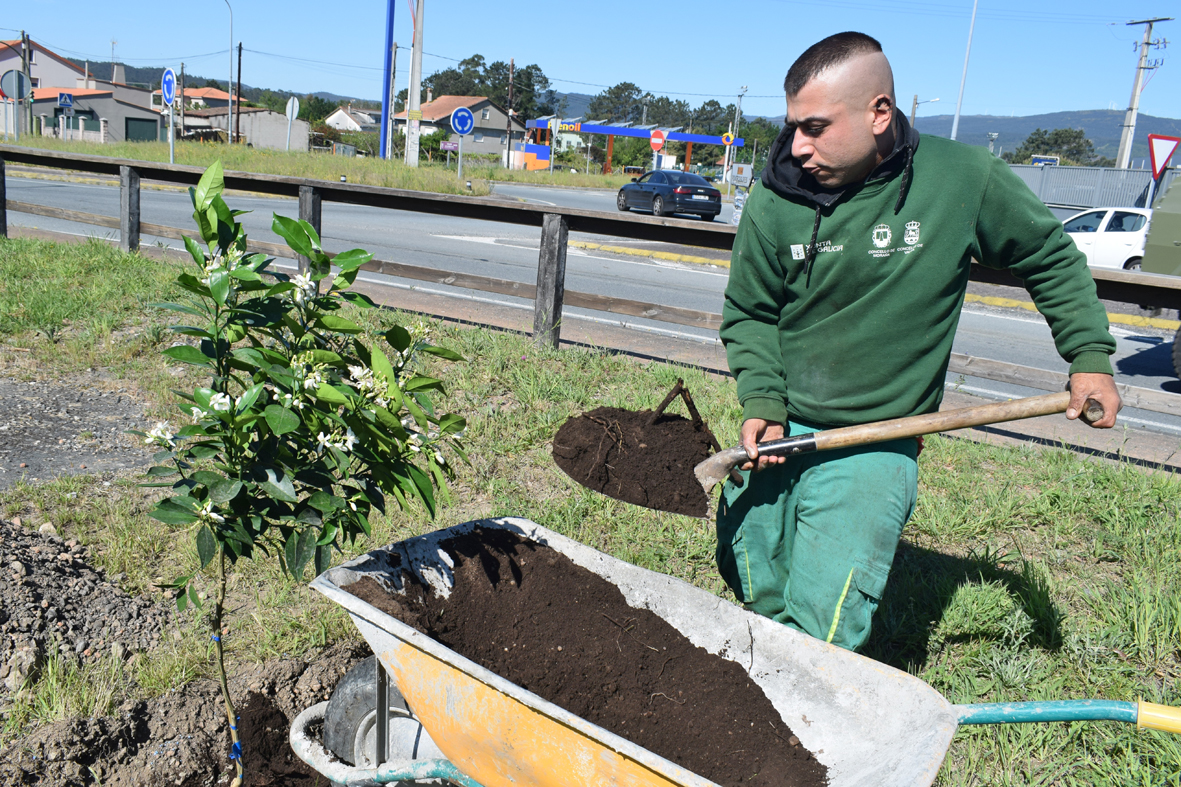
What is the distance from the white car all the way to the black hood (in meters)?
14.2

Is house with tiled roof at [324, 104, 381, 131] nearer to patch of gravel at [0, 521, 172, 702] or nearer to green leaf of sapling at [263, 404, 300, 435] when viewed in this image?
patch of gravel at [0, 521, 172, 702]

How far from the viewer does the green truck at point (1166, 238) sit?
9.57 metres

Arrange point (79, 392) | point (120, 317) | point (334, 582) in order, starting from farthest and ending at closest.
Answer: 1. point (120, 317)
2. point (79, 392)
3. point (334, 582)

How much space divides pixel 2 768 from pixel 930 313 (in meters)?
2.85

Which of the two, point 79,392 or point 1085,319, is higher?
point 1085,319

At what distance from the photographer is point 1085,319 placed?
7.54 feet

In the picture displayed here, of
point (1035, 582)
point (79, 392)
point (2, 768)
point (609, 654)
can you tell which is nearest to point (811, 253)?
point (609, 654)

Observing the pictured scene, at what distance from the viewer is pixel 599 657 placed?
2383 mm

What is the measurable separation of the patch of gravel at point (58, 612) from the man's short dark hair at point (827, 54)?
2790 mm

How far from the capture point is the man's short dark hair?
217cm

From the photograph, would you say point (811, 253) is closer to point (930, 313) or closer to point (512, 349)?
point (930, 313)

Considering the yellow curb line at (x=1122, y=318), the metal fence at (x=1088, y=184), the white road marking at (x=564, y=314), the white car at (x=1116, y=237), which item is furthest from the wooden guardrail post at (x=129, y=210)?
the metal fence at (x=1088, y=184)

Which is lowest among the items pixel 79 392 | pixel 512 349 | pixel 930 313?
pixel 79 392

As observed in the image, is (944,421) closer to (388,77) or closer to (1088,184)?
(388,77)
